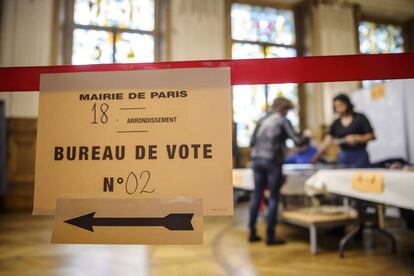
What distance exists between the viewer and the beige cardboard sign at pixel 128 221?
26.9 inches

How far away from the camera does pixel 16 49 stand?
60.8 inches

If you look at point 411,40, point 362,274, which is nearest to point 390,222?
point 362,274

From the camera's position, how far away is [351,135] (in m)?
2.45

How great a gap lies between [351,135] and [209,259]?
4.58 ft

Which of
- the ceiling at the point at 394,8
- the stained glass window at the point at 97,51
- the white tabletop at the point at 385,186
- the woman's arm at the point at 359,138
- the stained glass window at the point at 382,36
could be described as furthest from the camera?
the woman's arm at the point at 359,138

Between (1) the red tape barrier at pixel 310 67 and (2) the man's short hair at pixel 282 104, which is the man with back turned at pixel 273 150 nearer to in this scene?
(2) the man's short hair at pixel 282 104

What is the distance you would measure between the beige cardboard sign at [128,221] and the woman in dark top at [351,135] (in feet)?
6.70

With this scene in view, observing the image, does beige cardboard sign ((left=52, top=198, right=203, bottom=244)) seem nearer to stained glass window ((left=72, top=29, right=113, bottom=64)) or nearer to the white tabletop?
stained glass window ((left=72, top=29, right=113, bottom=64))

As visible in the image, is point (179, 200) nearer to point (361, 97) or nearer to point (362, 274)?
point (362, 274)

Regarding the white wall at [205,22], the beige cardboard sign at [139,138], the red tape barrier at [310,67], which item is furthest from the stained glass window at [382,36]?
the beige cardboard sign at [139,138]

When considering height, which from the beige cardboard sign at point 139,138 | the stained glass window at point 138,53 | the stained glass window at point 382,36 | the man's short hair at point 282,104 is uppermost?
the man's short hair at point 282,104

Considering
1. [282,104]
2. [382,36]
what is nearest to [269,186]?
[282,104]

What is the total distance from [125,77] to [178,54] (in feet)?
0.52

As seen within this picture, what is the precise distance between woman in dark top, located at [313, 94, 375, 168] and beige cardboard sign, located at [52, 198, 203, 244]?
204 cm
